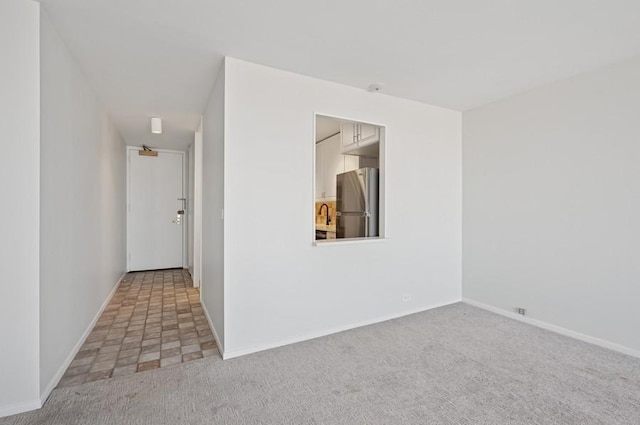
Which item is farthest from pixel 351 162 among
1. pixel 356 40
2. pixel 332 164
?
pixel 356 40

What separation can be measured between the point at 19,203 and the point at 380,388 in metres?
2.43

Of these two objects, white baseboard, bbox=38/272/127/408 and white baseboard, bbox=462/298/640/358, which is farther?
white baseboard, bbox=462/298/640/358

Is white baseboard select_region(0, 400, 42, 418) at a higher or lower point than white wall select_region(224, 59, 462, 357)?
lower

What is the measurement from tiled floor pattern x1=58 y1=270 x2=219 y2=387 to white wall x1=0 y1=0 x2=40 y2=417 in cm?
46

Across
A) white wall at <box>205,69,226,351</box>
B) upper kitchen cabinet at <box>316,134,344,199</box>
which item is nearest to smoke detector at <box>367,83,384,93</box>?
white wall at <box>205,69,226,351</box>

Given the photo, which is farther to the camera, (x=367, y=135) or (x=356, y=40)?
(x=367, y=135)

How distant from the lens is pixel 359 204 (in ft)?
12.7

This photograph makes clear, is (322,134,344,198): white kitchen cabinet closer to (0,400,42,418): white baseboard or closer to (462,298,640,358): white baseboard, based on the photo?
(462,298,640,358): white baseboard

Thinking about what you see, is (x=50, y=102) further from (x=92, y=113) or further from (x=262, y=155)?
(x=262, y=155)

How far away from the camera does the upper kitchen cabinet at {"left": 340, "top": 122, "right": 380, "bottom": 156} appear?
3.72 m

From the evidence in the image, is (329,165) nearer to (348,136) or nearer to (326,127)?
(326,127)

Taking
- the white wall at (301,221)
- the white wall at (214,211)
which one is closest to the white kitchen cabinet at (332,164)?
the white wall at (301,221)

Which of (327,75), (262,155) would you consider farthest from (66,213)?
(327,75)

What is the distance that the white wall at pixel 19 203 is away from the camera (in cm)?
168
